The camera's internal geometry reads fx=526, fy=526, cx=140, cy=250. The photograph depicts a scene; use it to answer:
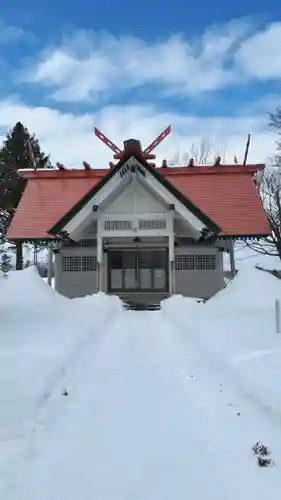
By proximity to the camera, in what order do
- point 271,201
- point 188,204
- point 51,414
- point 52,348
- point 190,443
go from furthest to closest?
point 271,201
point 188,204
point 52,348
point 51,414
point 190,443

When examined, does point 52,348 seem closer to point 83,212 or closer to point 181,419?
point 181,419

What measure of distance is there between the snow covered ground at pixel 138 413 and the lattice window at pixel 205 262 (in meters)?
10.4

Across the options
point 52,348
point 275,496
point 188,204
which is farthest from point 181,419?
point 188,204

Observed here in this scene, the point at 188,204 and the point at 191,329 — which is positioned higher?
the point at 188,204

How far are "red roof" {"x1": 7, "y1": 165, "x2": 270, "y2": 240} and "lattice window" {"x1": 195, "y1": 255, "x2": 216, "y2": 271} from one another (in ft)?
4.04

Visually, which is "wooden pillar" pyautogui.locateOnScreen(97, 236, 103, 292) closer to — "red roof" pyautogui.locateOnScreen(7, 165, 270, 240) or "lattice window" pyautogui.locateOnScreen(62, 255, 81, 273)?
"lattice window" pyautogui.locateOnScreen(62, 255, 81, 273)

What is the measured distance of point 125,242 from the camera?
21.8 meters

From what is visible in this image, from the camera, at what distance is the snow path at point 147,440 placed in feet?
12.4

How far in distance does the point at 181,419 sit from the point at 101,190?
1492 cm

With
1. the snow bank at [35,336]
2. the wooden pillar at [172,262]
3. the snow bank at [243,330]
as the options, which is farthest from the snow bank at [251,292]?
the snow bank at [35,336]

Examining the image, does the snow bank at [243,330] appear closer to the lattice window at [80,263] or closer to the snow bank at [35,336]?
the snow bank at [35,336]

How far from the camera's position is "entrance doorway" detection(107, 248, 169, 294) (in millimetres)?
22188

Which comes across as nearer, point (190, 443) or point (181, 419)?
point (190, 443)

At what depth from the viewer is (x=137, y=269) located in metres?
22.2
